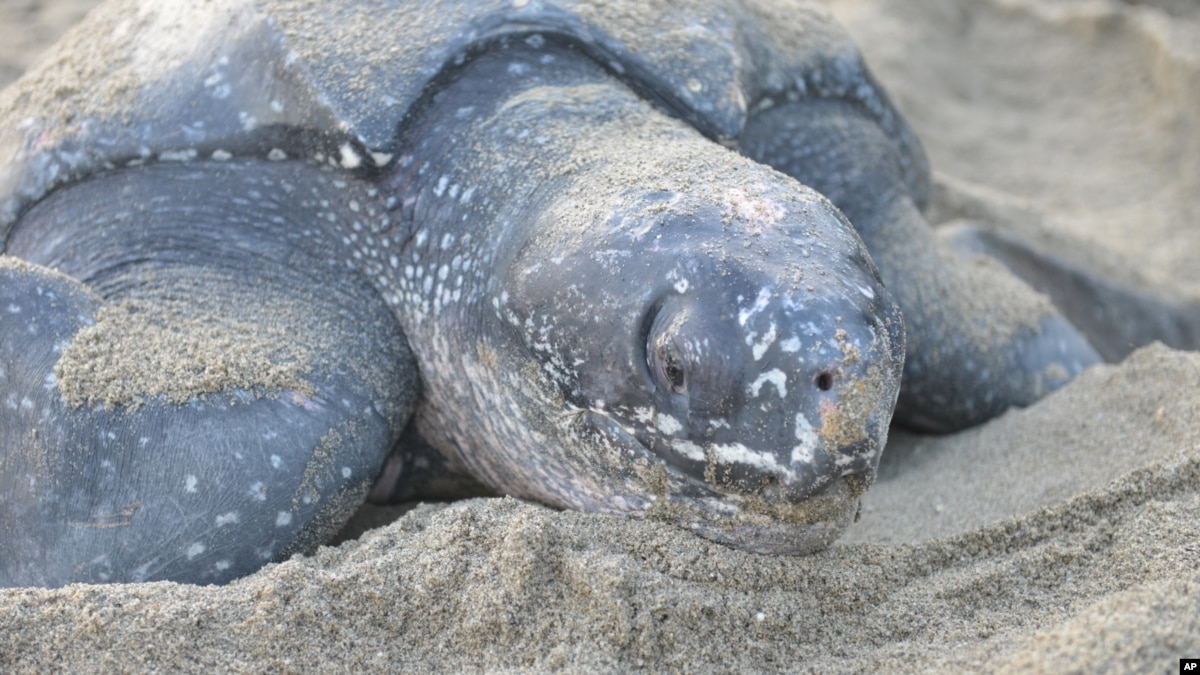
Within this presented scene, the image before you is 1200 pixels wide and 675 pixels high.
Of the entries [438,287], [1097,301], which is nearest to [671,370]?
[438,287]

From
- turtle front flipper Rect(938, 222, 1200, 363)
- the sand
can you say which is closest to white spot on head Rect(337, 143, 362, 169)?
the sand

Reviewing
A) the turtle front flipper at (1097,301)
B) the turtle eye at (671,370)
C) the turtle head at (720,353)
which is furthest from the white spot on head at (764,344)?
the turtle front flipper at (1097,301)

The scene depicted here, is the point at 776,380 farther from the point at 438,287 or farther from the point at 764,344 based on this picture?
the point at 438,287

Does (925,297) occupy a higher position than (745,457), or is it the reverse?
(745,457)

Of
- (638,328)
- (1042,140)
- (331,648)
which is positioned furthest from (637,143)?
(1042,140)

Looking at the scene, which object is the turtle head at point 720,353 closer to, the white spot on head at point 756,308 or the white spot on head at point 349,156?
the white spot on head at point 756,308

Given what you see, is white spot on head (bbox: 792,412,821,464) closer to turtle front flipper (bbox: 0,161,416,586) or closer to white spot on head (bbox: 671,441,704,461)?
white spot on head (bbox: 671,441,704,461)
